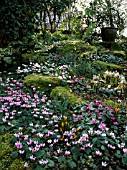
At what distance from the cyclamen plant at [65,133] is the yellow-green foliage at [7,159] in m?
0.06

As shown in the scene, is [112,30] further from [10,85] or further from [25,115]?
[25,115]

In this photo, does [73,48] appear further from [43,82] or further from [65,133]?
[65,133]

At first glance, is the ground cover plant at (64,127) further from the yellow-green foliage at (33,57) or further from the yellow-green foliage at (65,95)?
the yellow-green foliage at (33,57)

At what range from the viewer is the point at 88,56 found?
259 inches

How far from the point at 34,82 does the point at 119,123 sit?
5.36ft

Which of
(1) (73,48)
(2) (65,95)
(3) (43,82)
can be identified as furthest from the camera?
(1) (73,48)

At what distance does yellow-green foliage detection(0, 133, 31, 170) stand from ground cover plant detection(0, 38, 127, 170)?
0.02m

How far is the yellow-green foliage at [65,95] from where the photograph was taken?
11.8 feet

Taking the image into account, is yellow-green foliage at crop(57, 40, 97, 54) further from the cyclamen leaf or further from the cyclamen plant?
the cyclamen leaf

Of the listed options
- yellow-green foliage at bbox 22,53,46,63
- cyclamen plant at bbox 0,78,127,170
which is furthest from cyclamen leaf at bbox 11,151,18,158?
yellow-green foliage at bbox 22,53,46,63

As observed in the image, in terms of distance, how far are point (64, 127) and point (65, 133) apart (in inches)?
3.7

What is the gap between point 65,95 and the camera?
3688mm

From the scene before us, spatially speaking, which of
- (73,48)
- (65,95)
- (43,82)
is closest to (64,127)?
(65,95)

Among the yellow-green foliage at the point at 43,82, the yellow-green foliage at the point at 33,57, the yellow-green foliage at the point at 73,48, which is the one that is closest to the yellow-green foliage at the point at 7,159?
the yellow-green foliage at the point at 43,82
